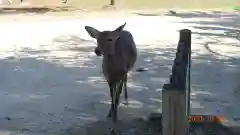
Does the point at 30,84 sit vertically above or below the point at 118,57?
below

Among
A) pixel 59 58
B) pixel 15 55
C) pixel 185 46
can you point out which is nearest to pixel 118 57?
pixel 185 46

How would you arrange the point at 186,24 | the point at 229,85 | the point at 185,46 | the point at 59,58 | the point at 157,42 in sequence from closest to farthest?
the point at 185,46 → the point at 229,85 → the point at 59,58 → the point at 157,42 → the point at 186,24

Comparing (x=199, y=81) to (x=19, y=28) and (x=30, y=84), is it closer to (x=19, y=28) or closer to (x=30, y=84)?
(x=30, y=84)

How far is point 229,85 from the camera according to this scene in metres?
8.81

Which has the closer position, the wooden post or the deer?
the wooden post

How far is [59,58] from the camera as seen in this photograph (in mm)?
12219

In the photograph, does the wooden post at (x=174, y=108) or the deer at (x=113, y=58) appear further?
the deer at (x=113, y=58)

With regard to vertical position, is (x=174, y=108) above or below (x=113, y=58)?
above

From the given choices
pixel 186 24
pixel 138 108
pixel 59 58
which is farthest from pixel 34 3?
pixel 138 108

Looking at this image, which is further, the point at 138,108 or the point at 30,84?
the point at 30,84

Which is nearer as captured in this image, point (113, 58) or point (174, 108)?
point (174, 108)

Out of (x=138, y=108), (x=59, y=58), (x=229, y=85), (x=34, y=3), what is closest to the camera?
(x=138, y=108)

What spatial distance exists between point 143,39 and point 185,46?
384 inches

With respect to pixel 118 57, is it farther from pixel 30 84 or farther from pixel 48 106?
pixel 30 84
